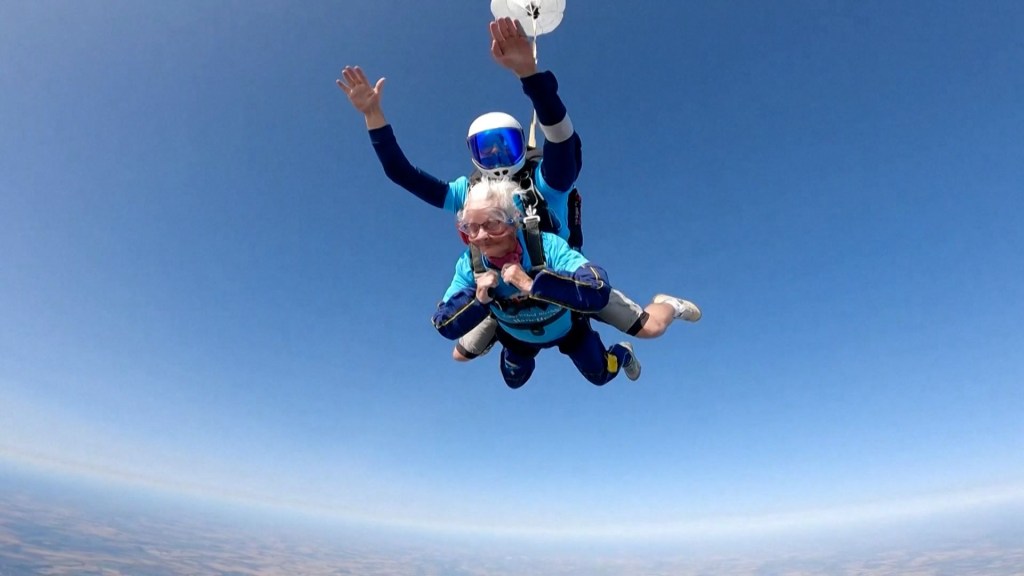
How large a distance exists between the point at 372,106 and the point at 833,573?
191 meters

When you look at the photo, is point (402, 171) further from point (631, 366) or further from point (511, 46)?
point (631, 366)

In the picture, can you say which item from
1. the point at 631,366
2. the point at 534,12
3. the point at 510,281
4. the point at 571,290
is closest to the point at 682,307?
the point at 631,366

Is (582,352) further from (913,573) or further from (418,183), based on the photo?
(913,573)

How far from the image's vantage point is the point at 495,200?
2.71m

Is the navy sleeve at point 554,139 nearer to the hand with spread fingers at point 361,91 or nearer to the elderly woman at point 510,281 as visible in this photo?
the elderly woman at point 510,281

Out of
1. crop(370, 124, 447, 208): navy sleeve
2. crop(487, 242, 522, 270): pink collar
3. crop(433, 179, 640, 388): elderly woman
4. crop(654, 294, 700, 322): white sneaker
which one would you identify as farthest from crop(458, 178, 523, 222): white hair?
crop(654, 294, 700, 322): white sneaker

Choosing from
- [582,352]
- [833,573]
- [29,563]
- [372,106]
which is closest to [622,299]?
[582,352]

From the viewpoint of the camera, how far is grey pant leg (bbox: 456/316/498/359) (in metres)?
4.14

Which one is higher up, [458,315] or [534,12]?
[534,12]

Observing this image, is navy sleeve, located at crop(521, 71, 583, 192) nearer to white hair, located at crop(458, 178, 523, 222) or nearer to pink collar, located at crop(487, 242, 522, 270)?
white hair, located at crop(458, 178, 523, 222)

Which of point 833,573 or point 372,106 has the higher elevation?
point 372,106

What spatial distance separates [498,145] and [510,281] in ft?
4.27

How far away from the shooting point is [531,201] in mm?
3086

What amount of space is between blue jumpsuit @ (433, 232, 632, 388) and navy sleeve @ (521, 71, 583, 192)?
0.57m
